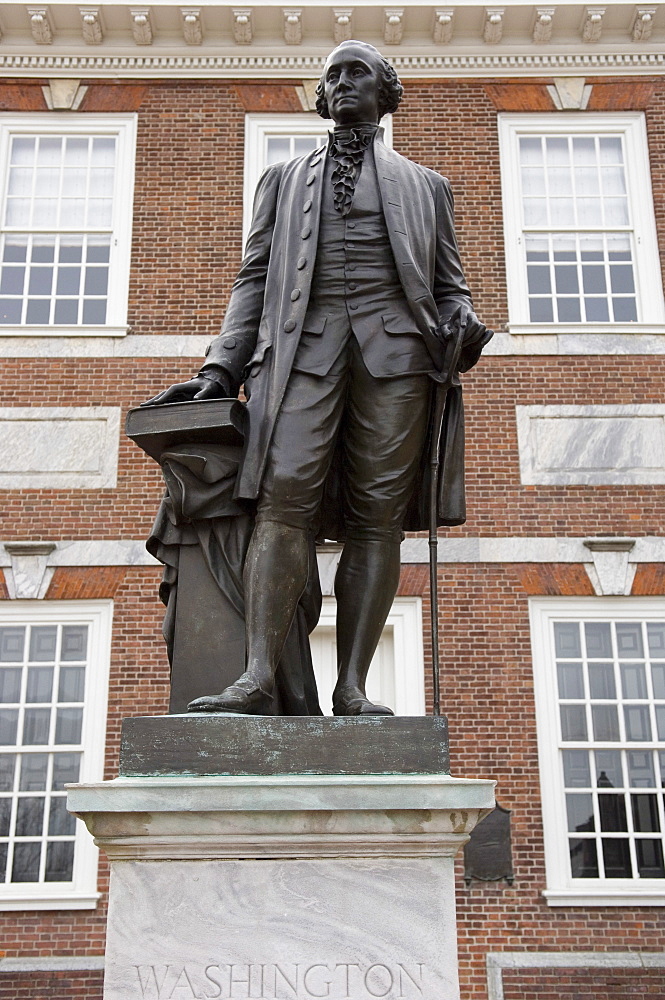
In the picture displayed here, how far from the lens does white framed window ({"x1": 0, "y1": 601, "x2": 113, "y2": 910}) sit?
369 inches

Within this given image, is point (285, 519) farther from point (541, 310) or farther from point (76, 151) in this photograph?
point (76, 151)

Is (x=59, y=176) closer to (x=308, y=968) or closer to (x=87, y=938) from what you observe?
(x=87, y=938)

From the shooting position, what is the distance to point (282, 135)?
38.1ft

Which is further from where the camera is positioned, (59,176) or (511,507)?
(59,176)

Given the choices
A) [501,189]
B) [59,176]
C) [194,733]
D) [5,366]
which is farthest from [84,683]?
[194,733]

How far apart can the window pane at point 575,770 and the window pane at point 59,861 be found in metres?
4.16

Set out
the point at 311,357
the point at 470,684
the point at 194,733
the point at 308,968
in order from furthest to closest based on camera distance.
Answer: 1. the point at 470,684
2. the point at 311,357
3. the point at 194,733
4. the point at 308,968

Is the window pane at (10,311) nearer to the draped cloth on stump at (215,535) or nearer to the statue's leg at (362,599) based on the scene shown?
the draped cloth on stump at (215,535)

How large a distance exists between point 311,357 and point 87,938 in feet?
22.6

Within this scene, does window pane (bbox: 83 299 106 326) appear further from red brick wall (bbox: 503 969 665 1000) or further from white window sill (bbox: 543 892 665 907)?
red brick wall (bbox: 503 969 665 1000)

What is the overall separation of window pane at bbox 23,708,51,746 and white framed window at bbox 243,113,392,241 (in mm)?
5017

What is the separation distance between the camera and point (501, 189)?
11.3m

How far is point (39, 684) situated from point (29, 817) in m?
1.11

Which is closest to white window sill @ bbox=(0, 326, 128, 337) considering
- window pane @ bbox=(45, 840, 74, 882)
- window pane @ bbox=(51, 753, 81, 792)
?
window pane @ bbox=(51, 753, 81, 792)
